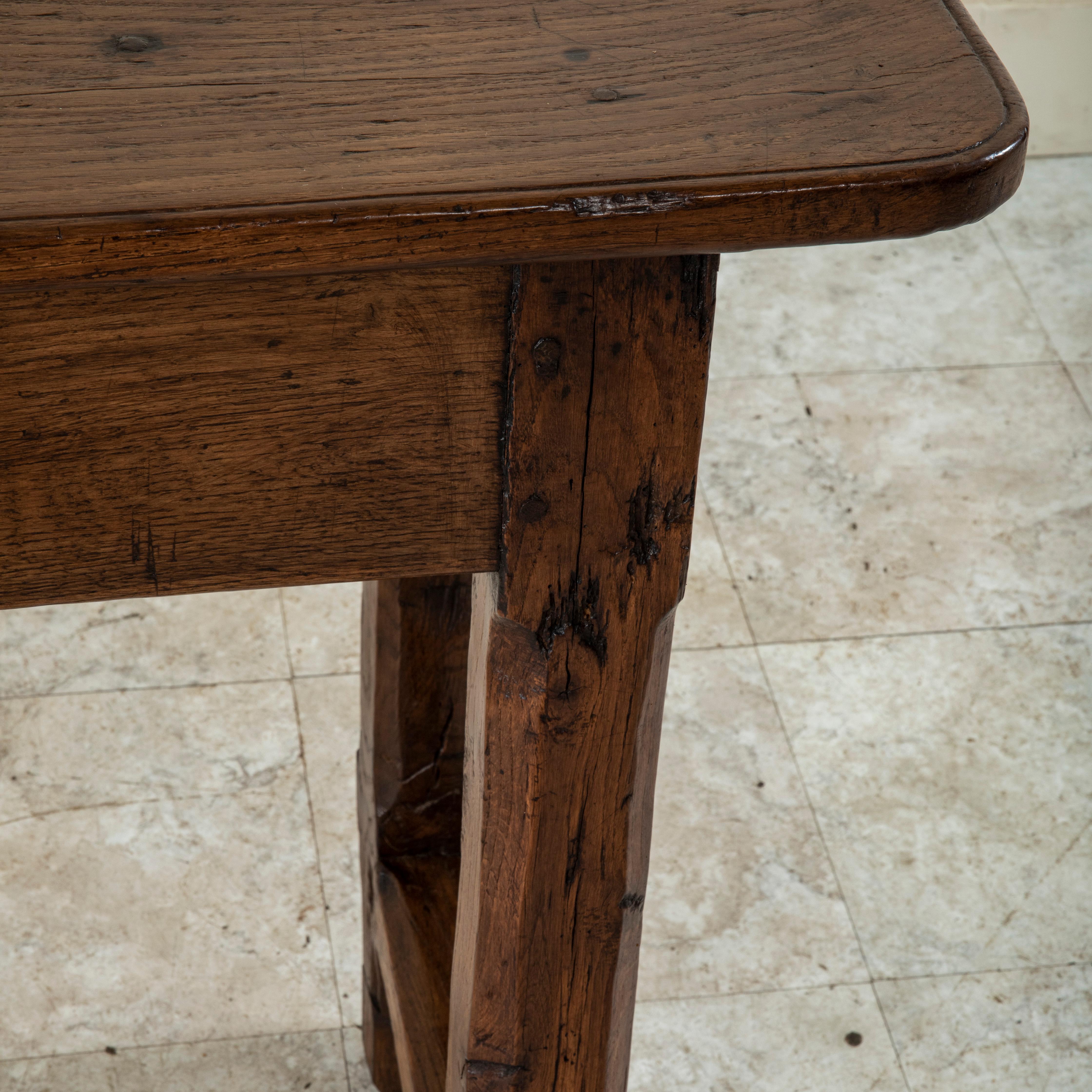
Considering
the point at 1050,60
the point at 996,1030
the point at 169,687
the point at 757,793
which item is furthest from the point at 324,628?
the point at 1050,60

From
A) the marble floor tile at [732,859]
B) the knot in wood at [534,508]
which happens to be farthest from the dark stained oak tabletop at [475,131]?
the marble floor tile at [732,859]

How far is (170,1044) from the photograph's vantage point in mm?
1622

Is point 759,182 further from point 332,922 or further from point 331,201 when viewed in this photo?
point 332,922

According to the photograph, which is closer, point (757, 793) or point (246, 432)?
point (246, 432)

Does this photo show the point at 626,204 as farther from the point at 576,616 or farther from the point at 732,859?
the point at 732,859

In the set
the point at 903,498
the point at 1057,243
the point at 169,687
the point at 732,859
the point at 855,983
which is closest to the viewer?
the point at 855,983

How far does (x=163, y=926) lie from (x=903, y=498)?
50.3 inches

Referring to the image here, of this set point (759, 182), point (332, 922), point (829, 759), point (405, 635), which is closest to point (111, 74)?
point (759, 182)

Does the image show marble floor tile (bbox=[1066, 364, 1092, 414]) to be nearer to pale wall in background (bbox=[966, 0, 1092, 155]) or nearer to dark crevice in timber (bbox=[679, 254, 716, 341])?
pale wall in background (bbox=[966, 0, 1092, 155])

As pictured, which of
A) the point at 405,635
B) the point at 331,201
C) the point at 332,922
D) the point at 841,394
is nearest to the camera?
the point at 331,201

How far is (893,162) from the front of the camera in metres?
0.56

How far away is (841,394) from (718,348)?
234 millimetres

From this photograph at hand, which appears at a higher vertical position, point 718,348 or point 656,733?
point 656,733

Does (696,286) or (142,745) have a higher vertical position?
(696,286)
